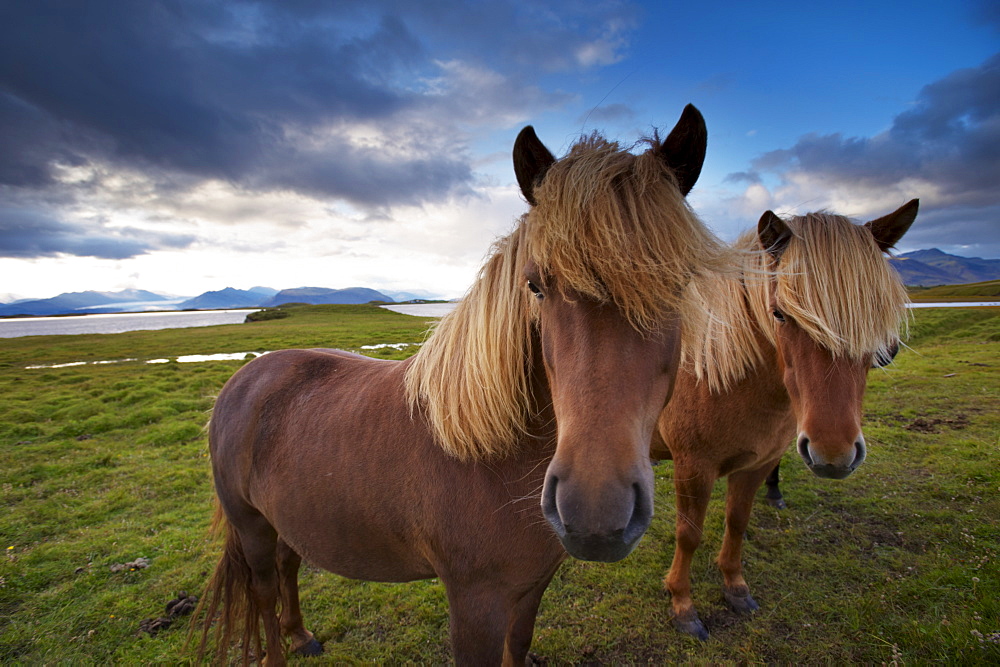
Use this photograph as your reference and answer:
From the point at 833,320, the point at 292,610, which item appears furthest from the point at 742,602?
the point at 292,610

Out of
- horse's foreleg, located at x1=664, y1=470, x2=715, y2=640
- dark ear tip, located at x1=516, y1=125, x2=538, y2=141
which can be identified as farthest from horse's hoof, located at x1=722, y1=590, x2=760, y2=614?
dark ear tip, located at x1=516, y1=125, x2=538, y2=141

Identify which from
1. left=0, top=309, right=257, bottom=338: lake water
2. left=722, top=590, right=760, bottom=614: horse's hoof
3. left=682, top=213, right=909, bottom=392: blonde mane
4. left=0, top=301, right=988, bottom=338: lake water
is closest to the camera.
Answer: left=682, top=213, right=909, bottom=392: blonde mane

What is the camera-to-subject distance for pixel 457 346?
73.1 inches

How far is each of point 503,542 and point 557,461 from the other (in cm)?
82

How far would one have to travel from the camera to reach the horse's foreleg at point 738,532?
11.6 ft

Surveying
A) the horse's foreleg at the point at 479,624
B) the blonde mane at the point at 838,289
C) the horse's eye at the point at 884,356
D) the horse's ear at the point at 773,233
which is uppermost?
the horse's ear at the point at 773,233

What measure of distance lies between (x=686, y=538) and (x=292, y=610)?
347cm

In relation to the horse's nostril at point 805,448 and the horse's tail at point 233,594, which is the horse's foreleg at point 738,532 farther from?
the horse's tail at point 233,594

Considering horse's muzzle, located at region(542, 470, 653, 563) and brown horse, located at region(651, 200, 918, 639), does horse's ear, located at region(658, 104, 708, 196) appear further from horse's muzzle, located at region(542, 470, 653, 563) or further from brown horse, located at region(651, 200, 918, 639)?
horse's muzzle, located at region(542, 470, 653, 563)

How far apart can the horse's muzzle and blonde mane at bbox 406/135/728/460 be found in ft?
1.74

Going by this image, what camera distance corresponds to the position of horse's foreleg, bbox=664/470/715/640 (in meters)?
3.25

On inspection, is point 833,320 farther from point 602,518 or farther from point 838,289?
point 602,518

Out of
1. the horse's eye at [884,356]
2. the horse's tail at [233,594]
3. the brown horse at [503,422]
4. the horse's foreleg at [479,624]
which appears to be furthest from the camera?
the horse's tail at [233,594]

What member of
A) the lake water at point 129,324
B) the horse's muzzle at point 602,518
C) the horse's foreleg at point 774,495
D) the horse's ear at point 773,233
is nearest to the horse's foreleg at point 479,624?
the horse's muzzle at point 602,518
